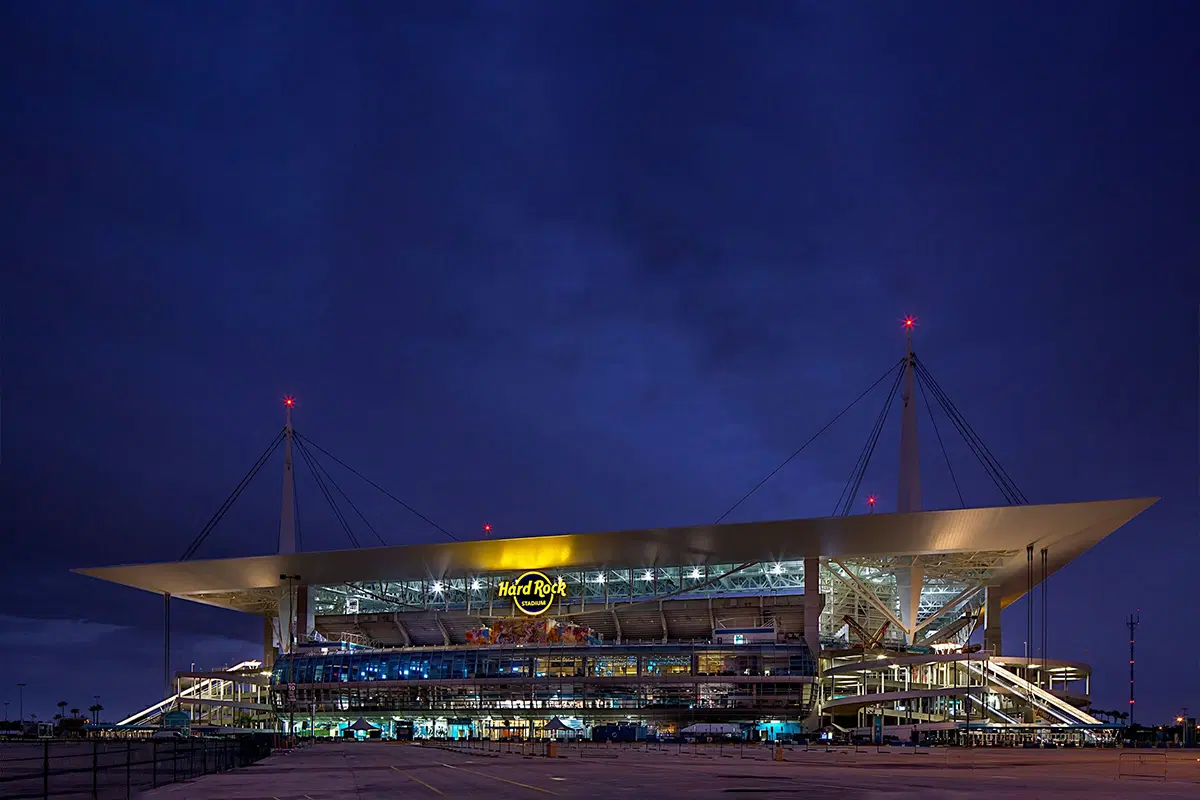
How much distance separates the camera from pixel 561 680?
121 meters

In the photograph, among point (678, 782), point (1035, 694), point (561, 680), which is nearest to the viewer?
point (678, 782)

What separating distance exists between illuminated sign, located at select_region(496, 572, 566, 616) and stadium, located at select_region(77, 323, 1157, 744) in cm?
A: 24

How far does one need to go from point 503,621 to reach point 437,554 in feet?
56.5

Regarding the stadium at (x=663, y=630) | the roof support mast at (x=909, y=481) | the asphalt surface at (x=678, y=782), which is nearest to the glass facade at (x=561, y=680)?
the stadium at (x=663, y=630)

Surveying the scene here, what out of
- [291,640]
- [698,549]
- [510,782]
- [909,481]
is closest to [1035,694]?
[909,481]

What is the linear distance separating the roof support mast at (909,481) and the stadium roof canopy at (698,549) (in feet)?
14.5

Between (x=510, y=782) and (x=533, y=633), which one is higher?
(x=510, y=782)

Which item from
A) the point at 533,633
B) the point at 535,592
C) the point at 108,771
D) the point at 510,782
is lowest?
the point at 533,633

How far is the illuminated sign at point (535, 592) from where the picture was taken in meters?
125

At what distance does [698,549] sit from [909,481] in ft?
74.0

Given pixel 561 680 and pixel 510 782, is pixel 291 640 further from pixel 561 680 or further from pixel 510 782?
pixel 510 782

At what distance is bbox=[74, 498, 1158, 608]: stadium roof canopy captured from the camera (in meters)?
93.1

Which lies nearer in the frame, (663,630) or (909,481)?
(909,481)

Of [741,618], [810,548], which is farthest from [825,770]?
[741,618]
